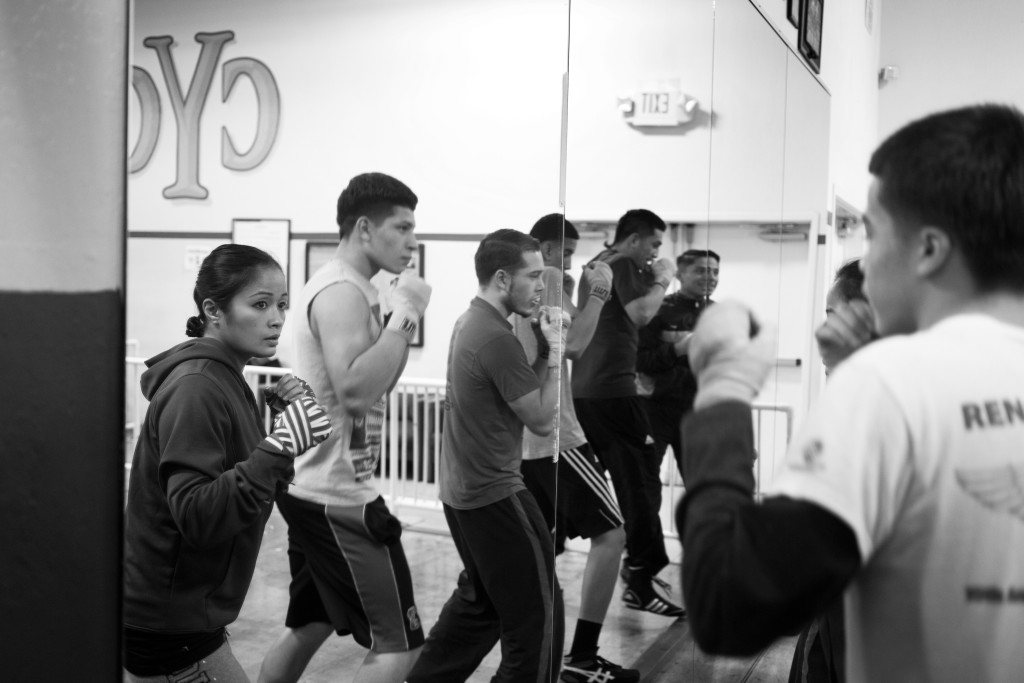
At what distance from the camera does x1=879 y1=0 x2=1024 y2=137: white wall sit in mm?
7180

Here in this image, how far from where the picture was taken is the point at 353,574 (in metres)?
1.96

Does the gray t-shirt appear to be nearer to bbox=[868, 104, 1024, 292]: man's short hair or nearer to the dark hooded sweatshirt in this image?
the dark hooded sweatshirt

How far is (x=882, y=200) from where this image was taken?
94 centimetres

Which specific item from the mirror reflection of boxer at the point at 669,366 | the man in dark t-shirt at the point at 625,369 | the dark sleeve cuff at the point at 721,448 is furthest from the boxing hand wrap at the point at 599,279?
the dark sleeve cuff at the point at 721,448

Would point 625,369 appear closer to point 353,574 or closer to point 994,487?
point 353,574

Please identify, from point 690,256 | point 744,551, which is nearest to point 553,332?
point 690,256

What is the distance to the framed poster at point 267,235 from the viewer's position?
60.2 inches

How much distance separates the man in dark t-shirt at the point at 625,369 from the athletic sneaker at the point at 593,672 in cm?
44

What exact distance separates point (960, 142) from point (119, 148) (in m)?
1.07

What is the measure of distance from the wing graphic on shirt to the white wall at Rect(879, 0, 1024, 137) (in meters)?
7.07

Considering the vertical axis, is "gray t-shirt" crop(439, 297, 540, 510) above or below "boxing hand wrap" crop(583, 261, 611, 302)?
below

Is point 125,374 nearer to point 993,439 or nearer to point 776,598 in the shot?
point 776,598

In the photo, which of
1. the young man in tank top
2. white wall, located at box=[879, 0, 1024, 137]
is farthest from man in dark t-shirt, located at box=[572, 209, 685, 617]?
white wall, located at box=[879, 0, 1024, 137]

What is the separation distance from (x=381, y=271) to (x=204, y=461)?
494mm
